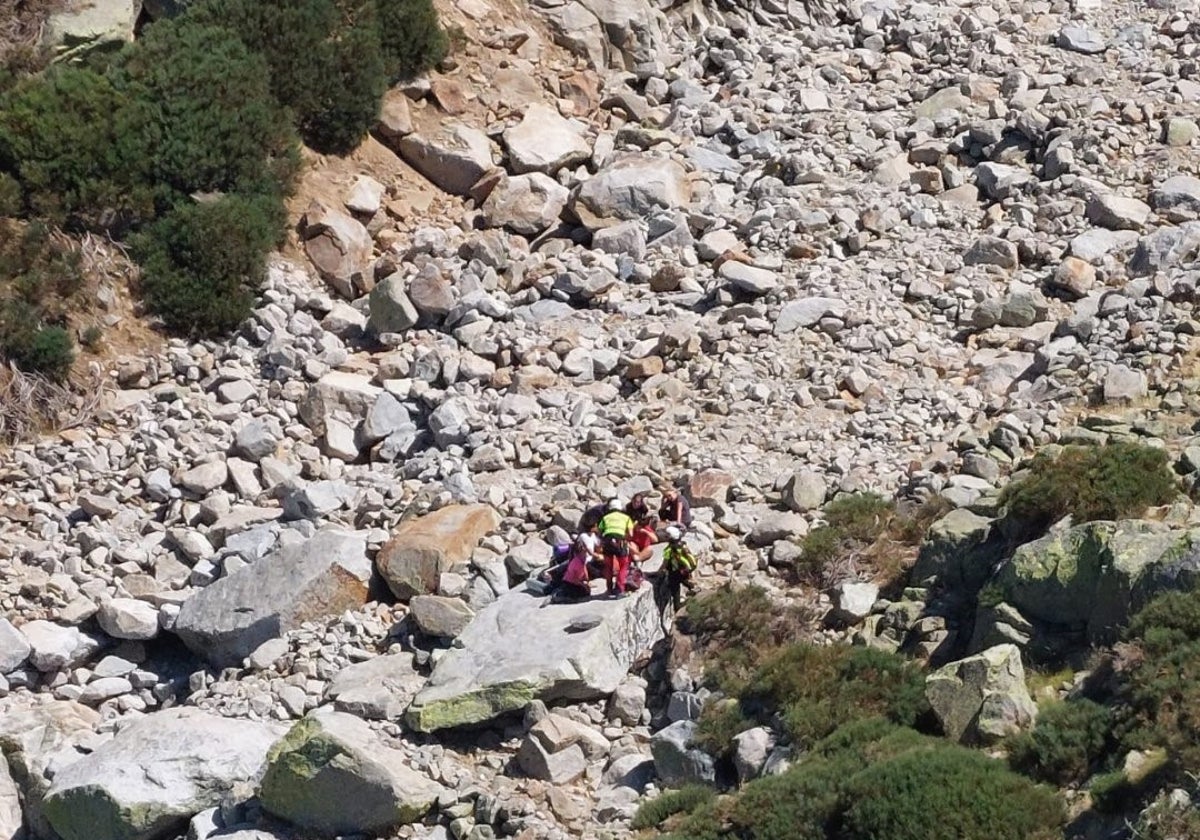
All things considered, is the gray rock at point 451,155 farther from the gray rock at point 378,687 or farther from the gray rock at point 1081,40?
the gray rock at point 378,687

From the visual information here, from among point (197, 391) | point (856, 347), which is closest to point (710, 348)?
point (856, 347)

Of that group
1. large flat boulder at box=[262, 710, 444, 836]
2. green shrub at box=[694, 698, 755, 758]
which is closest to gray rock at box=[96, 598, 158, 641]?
large flat boulder at box=[262, 710, 444, 836]

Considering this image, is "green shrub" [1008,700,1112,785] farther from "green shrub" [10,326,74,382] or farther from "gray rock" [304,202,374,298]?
"green shrub" [10,326,74,382]

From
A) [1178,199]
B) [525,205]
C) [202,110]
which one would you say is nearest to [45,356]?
[202,110]

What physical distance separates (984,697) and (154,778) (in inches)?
271

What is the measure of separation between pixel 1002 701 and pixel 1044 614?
1.23 meters

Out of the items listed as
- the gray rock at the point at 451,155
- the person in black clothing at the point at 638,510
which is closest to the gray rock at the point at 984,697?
the person in black clothing at the point at 638,510

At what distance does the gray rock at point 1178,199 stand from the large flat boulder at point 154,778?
12.1 meters

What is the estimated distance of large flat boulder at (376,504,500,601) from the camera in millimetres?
16578

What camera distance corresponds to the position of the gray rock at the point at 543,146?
23.2m

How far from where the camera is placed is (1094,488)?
14.8 meters

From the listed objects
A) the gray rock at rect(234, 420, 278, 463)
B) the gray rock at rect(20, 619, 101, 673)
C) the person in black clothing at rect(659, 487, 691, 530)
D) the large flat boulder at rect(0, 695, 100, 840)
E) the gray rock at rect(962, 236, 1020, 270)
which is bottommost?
the large flat boulder at rect(0, 695, 100, 840)

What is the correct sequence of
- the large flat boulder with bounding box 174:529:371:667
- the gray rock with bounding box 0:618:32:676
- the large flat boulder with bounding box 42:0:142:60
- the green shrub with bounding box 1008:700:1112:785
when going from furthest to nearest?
the large flat boulder with bounding box 42:0:142:60 < the gray rock with bounding box 0:618:32:676 < the large flat boulder with bounding box 174:529:371:667 < the green shrub with bounding box 1008:700:1112:785

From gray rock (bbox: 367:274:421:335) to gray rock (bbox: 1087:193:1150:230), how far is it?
8.09m
